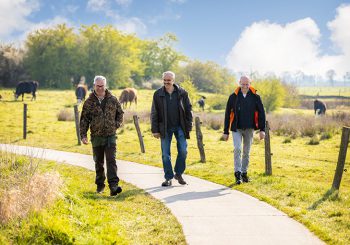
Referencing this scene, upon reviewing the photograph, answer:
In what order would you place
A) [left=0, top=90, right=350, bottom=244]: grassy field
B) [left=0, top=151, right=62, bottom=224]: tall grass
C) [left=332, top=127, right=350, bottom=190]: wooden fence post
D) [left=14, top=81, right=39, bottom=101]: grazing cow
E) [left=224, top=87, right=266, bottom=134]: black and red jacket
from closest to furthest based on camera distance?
[left=0, top=151, right=62, bottom=224]: tall grass, [left=0, top=90, right=350, bottom=244]: grassy field, [left=332, top=127, right=350, bottom=190]: wooden fence post, [left=224, top=87, right=266, bottom=134]: black and red jacket, [left=14, top=81, right=39, bottom=101]: grazing cow

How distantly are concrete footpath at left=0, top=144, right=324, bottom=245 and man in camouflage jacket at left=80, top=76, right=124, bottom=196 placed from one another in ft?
3.36

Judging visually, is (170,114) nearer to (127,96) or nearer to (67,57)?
(127,96)

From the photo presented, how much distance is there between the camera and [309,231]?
6.42 m

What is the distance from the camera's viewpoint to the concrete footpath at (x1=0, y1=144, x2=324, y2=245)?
602cm

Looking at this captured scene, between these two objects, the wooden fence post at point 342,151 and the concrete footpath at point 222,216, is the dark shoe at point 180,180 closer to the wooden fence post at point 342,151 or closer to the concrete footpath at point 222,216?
the concrete footpath at point 222,216

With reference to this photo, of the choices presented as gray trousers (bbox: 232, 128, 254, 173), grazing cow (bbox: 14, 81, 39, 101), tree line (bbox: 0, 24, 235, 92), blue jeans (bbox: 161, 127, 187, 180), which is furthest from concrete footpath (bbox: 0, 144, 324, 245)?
tree line (bbox: 0, 24, 235, 92)

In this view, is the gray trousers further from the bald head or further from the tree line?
the tree line

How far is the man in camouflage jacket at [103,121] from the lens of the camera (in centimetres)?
847

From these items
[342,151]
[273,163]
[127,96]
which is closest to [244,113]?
[342,151]

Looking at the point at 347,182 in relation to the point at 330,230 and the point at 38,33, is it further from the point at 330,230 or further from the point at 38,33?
the point at 38,33

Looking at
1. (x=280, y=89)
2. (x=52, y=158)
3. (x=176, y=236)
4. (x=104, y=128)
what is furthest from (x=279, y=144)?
(x=280, y=89)

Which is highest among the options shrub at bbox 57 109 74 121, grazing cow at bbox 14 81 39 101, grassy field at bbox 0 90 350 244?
grazing cow at bbox 14 81 39 101

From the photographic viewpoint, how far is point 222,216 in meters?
7.09

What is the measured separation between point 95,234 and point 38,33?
67.7 meters
